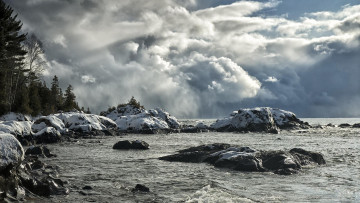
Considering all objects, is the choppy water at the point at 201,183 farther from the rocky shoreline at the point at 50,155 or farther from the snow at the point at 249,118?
the snow at the point at 249,118

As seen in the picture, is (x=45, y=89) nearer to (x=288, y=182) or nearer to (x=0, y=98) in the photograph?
(x=0, y=98)

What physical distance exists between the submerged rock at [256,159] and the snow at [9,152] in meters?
13.8

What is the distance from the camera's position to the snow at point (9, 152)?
12.9m

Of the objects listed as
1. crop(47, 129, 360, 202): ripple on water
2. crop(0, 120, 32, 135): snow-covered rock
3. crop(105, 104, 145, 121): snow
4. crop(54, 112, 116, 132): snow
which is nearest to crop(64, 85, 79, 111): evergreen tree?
crop(105, 104, 145, 121): snow

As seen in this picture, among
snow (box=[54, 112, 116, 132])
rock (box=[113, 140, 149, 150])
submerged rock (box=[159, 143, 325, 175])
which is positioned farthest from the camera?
snow (box=[54, 112, 116, 132])

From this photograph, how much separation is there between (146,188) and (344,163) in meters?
17.7

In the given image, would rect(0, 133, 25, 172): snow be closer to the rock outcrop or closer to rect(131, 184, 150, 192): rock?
the rock outcrop

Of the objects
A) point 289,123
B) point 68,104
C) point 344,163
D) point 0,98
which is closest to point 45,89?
point 68,104

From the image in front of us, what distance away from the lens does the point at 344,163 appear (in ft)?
83.9

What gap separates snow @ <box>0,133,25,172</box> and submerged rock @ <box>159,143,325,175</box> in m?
13.8

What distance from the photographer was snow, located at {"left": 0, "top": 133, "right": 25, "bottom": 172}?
12.9 meters

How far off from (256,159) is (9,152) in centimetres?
1557

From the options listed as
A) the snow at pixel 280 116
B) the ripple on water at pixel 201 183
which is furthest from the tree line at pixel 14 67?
the snow at pixel 280 116

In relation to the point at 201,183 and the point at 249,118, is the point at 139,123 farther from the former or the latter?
the point at 201,183
